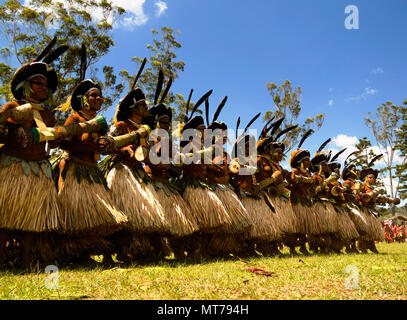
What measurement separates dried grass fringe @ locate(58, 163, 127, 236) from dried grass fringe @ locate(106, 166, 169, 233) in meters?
0.18

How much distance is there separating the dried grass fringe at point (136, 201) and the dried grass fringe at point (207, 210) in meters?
0.66

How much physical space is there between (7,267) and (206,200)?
2.35 m

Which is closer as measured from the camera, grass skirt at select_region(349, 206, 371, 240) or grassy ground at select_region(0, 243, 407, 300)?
grassy ground at select_region(0, 243, 407, 300)

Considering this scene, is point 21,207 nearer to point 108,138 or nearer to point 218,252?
point 108,138

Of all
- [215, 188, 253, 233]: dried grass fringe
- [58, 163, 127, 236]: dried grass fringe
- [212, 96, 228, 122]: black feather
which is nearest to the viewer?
[58, 163, 127, 236]: dried grass fringe

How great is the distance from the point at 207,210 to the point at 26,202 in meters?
2.16

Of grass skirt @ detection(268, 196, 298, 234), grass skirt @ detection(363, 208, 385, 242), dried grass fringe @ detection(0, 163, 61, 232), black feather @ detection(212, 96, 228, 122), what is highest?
black feather @ detection(212, 96, 228, 122)

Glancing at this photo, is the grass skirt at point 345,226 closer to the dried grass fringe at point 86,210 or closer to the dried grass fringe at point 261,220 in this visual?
the dried grass fringe at point 261,220

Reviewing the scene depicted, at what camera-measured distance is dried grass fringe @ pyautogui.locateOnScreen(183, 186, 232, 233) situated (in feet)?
13.5

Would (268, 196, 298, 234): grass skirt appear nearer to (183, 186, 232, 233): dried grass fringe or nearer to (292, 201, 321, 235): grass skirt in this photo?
(292, 201, 321, 235): grass skirt

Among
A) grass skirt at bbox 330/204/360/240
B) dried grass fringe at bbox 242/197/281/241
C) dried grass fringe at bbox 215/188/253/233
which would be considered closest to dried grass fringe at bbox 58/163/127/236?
dried grass fringe at bbox 215/188/253/233

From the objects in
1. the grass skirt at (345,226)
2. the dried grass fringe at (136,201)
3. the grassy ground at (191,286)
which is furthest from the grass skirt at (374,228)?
Answer: the dried grass fringe at (136,201)
